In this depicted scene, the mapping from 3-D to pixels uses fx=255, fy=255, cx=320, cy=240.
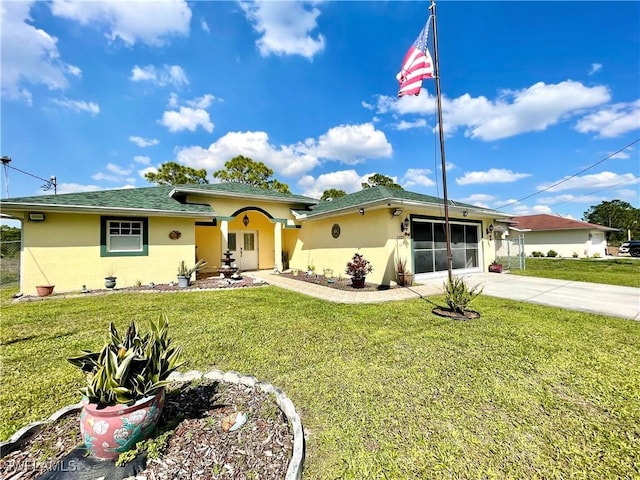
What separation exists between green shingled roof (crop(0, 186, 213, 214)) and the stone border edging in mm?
8712

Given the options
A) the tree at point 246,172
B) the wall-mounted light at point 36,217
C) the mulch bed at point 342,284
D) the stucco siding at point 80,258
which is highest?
the tree at point 246,172

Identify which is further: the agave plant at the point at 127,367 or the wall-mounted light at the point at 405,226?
the wall-mounted light at the point at 405,226

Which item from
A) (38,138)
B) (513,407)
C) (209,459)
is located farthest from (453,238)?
(38,138)

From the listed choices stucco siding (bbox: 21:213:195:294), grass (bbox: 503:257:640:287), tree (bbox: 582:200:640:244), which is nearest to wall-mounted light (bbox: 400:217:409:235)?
grass (bbox: 503:257:640:287)

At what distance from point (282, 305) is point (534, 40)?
13.2 m

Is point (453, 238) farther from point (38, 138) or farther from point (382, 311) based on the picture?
point (38, 138)

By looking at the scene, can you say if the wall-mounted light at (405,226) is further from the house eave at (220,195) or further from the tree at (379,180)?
the tree at (379,180)

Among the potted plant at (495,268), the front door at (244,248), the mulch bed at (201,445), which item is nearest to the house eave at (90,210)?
the front door at (244,248)

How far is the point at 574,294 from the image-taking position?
762 cm

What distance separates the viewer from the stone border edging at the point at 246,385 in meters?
1.85

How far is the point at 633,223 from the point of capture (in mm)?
40594

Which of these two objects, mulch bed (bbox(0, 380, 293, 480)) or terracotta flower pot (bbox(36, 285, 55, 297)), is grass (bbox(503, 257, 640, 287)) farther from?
terracotta flower pot (bbox(36, 285, 55, 297))

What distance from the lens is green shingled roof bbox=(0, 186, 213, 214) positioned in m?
8.29

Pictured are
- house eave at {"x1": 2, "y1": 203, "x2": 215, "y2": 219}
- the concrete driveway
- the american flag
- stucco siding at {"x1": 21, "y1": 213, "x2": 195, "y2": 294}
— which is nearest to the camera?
the concrete driveway
